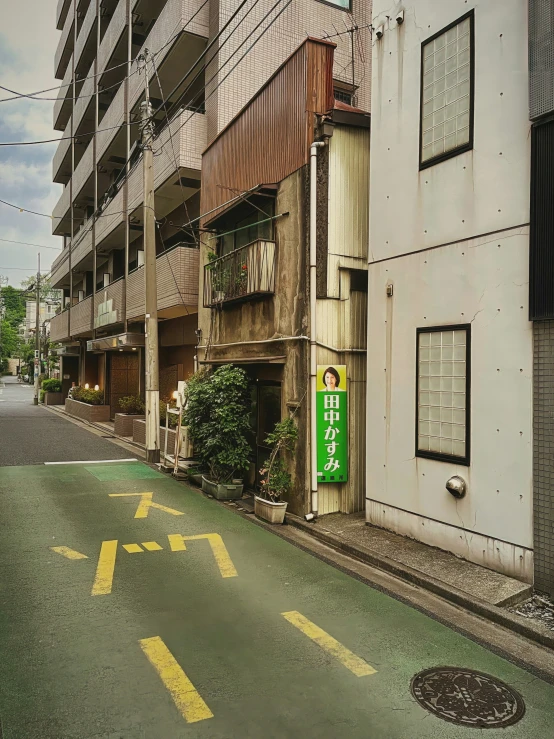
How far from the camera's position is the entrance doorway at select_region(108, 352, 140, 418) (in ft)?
92.5

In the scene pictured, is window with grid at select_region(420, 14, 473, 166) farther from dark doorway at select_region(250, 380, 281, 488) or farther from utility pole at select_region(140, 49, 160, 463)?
utility pole at select_region(140, 49, 160, 463)

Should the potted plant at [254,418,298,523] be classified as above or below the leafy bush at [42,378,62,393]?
below

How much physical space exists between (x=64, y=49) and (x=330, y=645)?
41003 millimetres

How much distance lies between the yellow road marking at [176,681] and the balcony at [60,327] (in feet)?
103

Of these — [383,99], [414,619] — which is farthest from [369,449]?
[383,99]

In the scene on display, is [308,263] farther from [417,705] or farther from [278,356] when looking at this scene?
[417,705]

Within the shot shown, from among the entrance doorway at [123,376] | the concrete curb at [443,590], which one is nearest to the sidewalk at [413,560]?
the concrete curb at [443,590]

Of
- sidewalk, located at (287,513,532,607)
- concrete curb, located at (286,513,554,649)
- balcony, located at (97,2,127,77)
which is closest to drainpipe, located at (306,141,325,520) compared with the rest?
sidewalk, located at (287,513,532,607)

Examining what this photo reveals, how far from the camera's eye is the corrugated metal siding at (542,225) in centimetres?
625

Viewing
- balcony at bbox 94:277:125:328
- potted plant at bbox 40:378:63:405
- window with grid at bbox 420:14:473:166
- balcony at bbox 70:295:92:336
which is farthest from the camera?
potted plant at bbox 40:378:63:405

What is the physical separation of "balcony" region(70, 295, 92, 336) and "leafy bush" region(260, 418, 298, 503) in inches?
816

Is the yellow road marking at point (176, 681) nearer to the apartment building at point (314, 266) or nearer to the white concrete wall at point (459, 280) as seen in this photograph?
the white concrete wall at point (459, 280)

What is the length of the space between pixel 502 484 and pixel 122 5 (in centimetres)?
2518

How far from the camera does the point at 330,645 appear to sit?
17.5ft
